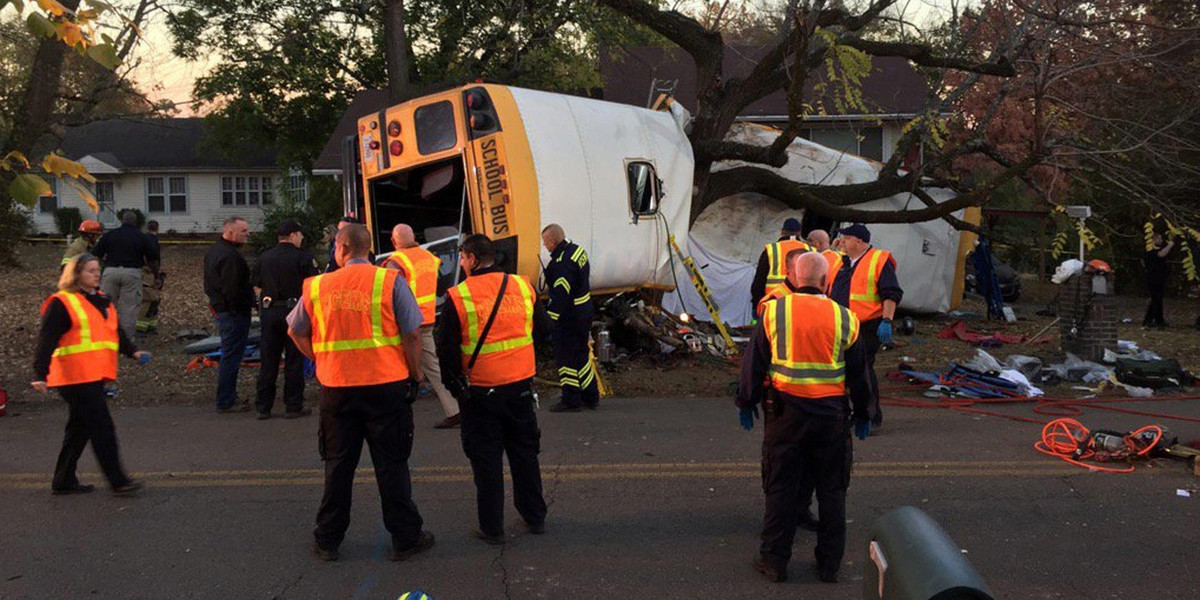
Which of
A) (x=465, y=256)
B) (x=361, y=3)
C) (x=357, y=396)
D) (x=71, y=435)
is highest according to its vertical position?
(x=361, y=3)

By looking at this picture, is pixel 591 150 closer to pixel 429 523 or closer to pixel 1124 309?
pixel 429 523

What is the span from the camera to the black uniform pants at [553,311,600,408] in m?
9.05

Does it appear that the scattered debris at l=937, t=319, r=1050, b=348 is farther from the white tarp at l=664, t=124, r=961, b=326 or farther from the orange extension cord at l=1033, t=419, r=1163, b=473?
the orange extension cord at l=1033, t=419, r=1163, b=473

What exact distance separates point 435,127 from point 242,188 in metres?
31.1

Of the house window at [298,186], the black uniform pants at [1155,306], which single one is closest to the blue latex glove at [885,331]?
the black uniform pants at [1155,306]

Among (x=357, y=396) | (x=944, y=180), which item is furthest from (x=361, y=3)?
(x=357, y=396)

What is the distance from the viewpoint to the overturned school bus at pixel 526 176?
10211 millimetres

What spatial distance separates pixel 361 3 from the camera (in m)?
17.4

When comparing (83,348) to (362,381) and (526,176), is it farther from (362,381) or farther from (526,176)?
(526,176)

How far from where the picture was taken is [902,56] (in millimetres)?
13172

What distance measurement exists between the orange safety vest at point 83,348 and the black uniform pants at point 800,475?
14.3 feet

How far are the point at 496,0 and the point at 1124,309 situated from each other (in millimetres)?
13144

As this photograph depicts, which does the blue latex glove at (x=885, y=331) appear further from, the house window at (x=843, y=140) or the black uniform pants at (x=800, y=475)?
the house window at (x=843, y=140)

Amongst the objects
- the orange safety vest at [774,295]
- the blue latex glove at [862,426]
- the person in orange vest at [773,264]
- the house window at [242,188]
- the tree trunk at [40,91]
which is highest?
the house window at [242,188]
